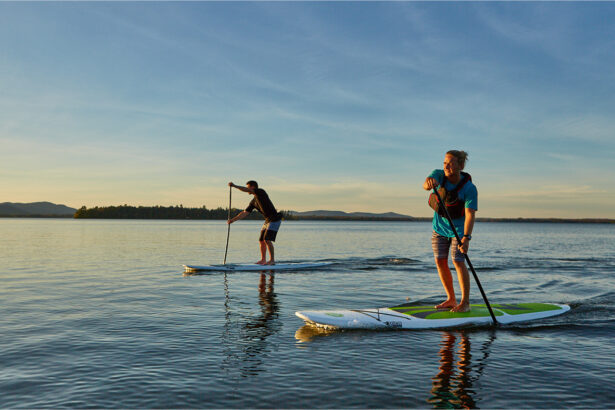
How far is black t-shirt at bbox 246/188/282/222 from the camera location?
16.0 metres

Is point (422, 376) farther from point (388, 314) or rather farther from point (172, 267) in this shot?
point (172, 267)

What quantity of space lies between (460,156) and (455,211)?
0.96 m

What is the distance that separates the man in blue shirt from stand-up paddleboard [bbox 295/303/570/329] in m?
0.30

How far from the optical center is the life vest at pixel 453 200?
780 cm

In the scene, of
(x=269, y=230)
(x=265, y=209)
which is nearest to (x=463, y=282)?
(x=269, y=230)

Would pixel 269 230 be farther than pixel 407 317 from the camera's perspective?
Yes

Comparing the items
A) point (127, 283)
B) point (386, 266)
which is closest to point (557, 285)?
point (386, 266)

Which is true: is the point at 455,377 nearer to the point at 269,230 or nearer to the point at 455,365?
the point at 455,365

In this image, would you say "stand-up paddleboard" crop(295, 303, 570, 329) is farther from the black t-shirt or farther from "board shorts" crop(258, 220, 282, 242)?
the black t-shirt

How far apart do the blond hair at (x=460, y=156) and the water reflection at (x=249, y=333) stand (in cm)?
427

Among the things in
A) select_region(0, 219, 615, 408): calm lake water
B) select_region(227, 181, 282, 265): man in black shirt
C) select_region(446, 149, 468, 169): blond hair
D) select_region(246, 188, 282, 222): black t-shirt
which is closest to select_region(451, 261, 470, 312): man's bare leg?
select_region(0, 219, 615, 408): calm lake water

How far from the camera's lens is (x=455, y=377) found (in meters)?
5.58

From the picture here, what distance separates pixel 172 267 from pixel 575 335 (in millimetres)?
15083

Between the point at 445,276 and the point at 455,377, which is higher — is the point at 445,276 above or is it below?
above
